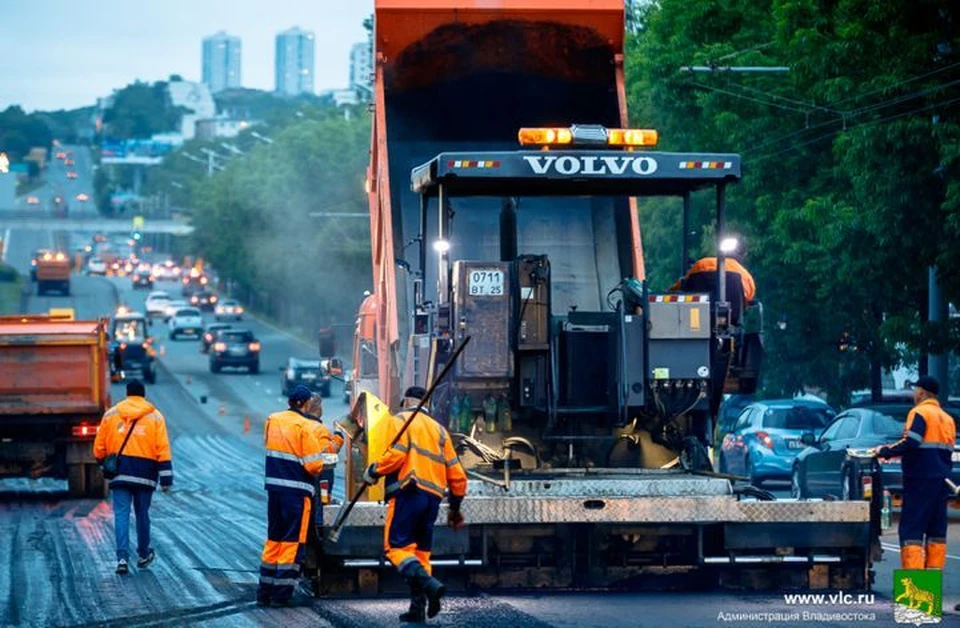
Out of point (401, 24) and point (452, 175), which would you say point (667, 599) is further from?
point (401, 24)

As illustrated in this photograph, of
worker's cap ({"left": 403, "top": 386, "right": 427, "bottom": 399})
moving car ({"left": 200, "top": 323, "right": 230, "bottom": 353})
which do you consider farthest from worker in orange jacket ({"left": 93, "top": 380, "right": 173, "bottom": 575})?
moving car ({"left": 200, "top": 323, "right": 230, "bottom": 353})

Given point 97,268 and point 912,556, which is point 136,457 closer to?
point 912,556

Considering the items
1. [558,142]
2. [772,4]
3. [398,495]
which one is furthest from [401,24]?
[772,4]

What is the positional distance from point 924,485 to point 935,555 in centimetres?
51

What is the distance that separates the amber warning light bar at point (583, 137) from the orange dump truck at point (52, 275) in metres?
102

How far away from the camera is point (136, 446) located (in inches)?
668

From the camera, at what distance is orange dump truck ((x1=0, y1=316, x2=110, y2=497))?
26.9m

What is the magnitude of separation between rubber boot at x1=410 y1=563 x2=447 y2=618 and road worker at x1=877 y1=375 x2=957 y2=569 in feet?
11.9

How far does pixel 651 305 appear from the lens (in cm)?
1420

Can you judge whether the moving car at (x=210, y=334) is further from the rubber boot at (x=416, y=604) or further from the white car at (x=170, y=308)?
the rubber boot at (x=416, y=604)

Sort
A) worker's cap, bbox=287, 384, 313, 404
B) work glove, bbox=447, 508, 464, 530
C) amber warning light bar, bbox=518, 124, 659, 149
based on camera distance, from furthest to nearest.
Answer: worker's cap, bbox=287, 384, 313, 404, amber warning light bar, bbox=518, 124, 659, 149, work glove, bbox=447, 508, 464, 530

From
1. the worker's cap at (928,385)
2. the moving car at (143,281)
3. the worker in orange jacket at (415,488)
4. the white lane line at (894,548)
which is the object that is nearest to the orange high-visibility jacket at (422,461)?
the worker in orange jacket at (415,488)

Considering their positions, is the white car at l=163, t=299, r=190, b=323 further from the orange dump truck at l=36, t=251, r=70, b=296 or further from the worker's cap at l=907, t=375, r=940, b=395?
the worker's cap at l=907, t=375, r=940, b=395

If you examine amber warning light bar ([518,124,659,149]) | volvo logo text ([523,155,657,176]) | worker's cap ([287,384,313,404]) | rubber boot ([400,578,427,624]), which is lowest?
rubber boot ([400,578,427,624])
